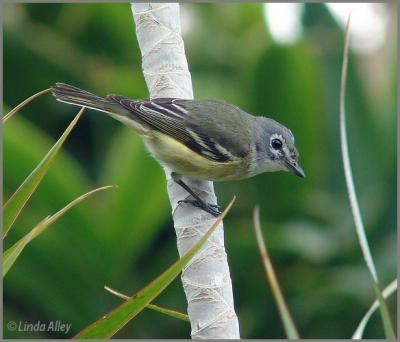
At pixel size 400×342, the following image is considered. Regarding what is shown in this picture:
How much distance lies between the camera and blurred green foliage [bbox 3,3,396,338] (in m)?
3.11

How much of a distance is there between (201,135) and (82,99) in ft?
1.69

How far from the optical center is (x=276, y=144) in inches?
115

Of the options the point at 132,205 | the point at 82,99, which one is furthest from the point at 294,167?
the point at 82,99

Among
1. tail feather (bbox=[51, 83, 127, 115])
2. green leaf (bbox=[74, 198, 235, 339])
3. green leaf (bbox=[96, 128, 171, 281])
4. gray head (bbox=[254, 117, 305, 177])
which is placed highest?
tail feather (bbox=[51, 83, 127, 115])

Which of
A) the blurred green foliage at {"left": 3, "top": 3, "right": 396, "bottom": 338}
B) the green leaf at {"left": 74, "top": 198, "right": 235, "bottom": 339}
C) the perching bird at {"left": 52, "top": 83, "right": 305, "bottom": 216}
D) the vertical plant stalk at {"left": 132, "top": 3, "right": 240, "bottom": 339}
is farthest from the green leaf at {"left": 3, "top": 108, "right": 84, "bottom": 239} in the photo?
the blurred green foliage at {"left": 3, "top": 3, "right": 396, "bottom": 338}

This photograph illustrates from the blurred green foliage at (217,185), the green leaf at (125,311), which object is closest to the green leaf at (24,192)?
the green leaf at (125,311)

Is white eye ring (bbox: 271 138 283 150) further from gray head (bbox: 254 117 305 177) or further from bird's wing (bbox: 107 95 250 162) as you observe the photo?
bird's wing (bbox: 107 95 250 162)

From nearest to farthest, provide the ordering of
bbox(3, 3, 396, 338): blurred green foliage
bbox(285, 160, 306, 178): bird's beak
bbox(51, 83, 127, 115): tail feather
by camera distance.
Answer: bbox(51, 83, 127, 115): tail feather
bbox(285, 160, 306, 178): bird's beak
bbox(3, 3, 396, 338): blurred green foliage

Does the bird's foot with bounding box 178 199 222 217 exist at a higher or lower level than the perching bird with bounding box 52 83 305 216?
lower

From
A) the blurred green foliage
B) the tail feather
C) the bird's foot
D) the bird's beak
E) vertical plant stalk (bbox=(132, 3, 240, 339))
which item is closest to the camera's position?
vertical plant stalk (bbox=(132, 3, 240, 339))

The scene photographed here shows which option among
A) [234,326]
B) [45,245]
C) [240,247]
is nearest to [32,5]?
[45,245]

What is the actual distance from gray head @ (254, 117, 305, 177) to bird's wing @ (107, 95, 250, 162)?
12 centimetres

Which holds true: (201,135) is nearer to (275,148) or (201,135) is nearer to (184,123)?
(184,123)

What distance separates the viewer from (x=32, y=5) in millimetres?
4016
